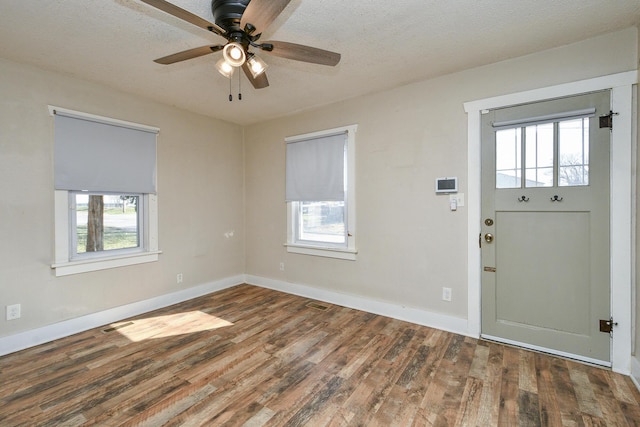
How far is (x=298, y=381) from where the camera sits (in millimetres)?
2137

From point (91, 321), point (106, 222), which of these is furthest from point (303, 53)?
point (91, 321)

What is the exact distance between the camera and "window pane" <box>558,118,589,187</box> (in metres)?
2.33

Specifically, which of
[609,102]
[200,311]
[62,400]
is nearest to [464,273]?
[609,102]

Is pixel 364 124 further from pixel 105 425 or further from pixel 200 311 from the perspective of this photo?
pixel 105 425

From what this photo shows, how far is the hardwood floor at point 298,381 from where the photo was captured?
178 centimetres

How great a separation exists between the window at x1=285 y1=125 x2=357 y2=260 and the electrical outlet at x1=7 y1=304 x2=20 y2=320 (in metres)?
2.80

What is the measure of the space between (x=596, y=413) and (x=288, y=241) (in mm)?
3361

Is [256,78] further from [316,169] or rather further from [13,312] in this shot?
[13,312]

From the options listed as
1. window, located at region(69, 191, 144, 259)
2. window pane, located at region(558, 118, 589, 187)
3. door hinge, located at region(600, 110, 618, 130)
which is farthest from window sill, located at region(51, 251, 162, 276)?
door hinge, located at region(600, 110, 618, 130)

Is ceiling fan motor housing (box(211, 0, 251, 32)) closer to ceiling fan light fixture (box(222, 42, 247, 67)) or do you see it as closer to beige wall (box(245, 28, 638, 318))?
ceiling fan light fixture (box(222, 42, 247, 67))

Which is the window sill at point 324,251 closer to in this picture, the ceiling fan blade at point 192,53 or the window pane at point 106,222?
the window pane at point 106,222

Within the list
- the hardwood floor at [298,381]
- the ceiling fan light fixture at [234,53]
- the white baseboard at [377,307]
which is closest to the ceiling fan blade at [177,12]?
the ceiling fan light fixture at [234,53]

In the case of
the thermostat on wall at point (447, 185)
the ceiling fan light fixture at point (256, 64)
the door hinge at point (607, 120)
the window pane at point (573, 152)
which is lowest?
the thermostat on wall at point (447, 185)

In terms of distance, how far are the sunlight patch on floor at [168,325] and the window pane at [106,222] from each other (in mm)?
896
